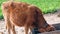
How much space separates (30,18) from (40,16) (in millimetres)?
301

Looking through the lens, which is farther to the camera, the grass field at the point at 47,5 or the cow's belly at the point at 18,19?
the grass field at the point at 47,5

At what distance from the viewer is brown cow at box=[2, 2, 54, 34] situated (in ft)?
24.8

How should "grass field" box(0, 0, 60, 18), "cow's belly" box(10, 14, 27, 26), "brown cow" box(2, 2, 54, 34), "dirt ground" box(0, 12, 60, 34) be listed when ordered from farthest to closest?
1. "grass field" box(0, 0, 60, 18)
2. "dirt ground" box(0, 12, 60, 34)
3. "cow's belly" box(10, 14, 27, 26)
4. "brown cow" box(2, 2, 54, 34)

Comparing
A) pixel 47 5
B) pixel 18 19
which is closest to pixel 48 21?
pixel 47 5

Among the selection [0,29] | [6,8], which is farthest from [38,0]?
[6,8]

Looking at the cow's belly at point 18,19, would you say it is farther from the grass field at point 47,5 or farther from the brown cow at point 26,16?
the grass field at point 47,5

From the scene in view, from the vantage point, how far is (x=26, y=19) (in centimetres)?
762

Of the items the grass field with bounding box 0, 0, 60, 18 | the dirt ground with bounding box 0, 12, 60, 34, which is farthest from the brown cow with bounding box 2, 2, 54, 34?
the grass field with bounding box 0, 0, 60, 18

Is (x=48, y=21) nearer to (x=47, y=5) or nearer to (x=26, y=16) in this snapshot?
(x=47, y=5)

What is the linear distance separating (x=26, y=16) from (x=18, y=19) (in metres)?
0.28

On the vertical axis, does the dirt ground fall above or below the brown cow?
below

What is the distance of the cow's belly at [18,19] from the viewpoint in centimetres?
767

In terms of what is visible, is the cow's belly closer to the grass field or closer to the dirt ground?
the dirt ground

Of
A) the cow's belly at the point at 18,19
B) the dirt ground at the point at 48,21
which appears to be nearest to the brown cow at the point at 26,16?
the cow's belly at the point at 18,19
